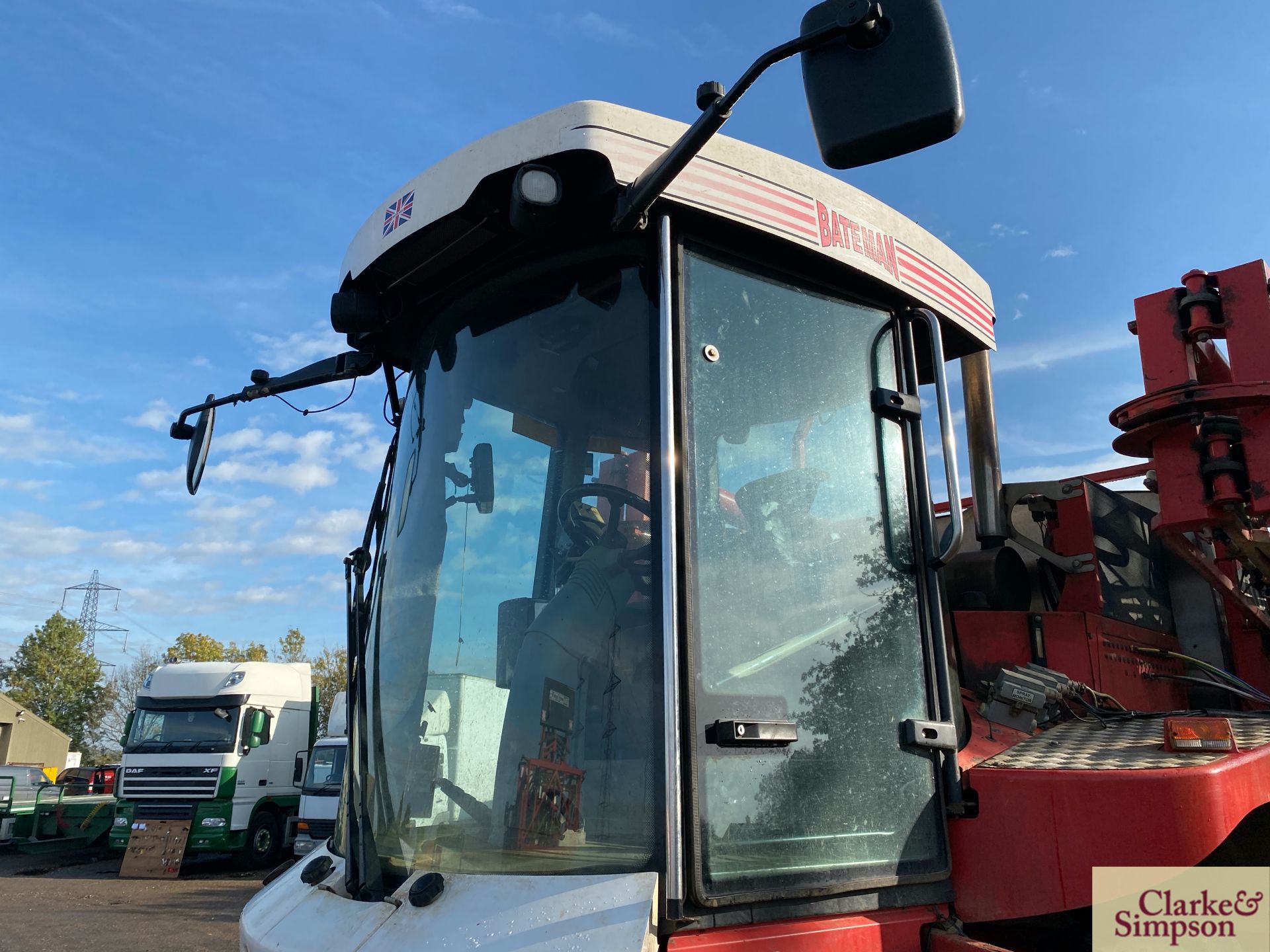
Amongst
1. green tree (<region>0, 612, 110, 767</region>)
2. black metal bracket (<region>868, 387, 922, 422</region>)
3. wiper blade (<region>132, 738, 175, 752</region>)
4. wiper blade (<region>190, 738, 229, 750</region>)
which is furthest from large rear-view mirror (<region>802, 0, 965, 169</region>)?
green tree (<region>0, 612, 110, 767</region>)

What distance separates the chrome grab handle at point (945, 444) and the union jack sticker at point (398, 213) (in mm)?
1305

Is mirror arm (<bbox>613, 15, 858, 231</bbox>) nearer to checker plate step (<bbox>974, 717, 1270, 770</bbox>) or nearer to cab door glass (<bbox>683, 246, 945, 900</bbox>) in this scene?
cab door glass (<bbox>683, 246, 945, 900</bbox>)

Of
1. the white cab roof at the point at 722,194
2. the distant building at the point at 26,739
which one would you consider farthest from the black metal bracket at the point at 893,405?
the distant building at the point at 26,739

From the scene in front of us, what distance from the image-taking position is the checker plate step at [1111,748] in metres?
1.90

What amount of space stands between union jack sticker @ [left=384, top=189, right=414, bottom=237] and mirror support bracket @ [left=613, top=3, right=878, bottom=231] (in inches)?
25.4

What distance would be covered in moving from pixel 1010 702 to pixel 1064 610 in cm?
68

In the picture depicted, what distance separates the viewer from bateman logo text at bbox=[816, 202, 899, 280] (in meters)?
2.23

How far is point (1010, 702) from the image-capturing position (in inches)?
97.9

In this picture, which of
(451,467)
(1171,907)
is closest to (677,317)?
(451,467)

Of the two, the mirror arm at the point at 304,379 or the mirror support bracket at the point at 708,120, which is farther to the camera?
the mirror arm at the point at 304,379

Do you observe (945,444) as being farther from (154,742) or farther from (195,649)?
(195,649)

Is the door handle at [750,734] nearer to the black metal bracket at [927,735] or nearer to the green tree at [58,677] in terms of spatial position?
the black metal bracket at [927,735]

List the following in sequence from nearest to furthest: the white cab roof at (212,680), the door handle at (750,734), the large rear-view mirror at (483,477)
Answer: the door handle at (750,734) → the large rear-view mirror at (483,477) → the white cab roof at (212,680)

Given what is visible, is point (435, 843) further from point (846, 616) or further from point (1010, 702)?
point (1010, 702)
